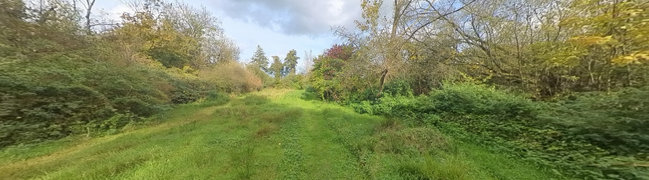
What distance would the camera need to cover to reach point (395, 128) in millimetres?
6922

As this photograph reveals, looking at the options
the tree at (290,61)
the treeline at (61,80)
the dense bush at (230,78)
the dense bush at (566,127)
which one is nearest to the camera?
the dense bush at (566,127)

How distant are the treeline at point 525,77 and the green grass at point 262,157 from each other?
1073 mm

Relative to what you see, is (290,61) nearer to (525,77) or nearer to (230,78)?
(230,78)

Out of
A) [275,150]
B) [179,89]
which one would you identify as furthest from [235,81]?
[275,150]

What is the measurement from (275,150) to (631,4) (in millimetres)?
8086

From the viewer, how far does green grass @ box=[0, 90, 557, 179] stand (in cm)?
412

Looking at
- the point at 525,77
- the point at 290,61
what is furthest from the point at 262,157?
the point at 290,61

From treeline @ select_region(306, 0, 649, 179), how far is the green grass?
107 cm

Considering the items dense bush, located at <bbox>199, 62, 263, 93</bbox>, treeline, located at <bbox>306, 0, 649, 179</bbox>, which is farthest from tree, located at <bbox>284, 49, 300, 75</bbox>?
treeline, located at <bbox>306, 0, 649, 179</bbox>

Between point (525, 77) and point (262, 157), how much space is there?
10.0 meters

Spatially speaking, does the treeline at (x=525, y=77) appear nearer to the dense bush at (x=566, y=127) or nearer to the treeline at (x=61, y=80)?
the dense bush at (x=566, y=127)

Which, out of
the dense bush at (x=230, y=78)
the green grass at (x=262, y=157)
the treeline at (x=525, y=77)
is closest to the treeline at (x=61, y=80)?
the green grass at (x=262, y=157)

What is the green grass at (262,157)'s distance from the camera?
4.12 meters

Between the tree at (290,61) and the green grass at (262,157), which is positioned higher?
the tree at (290,61)
